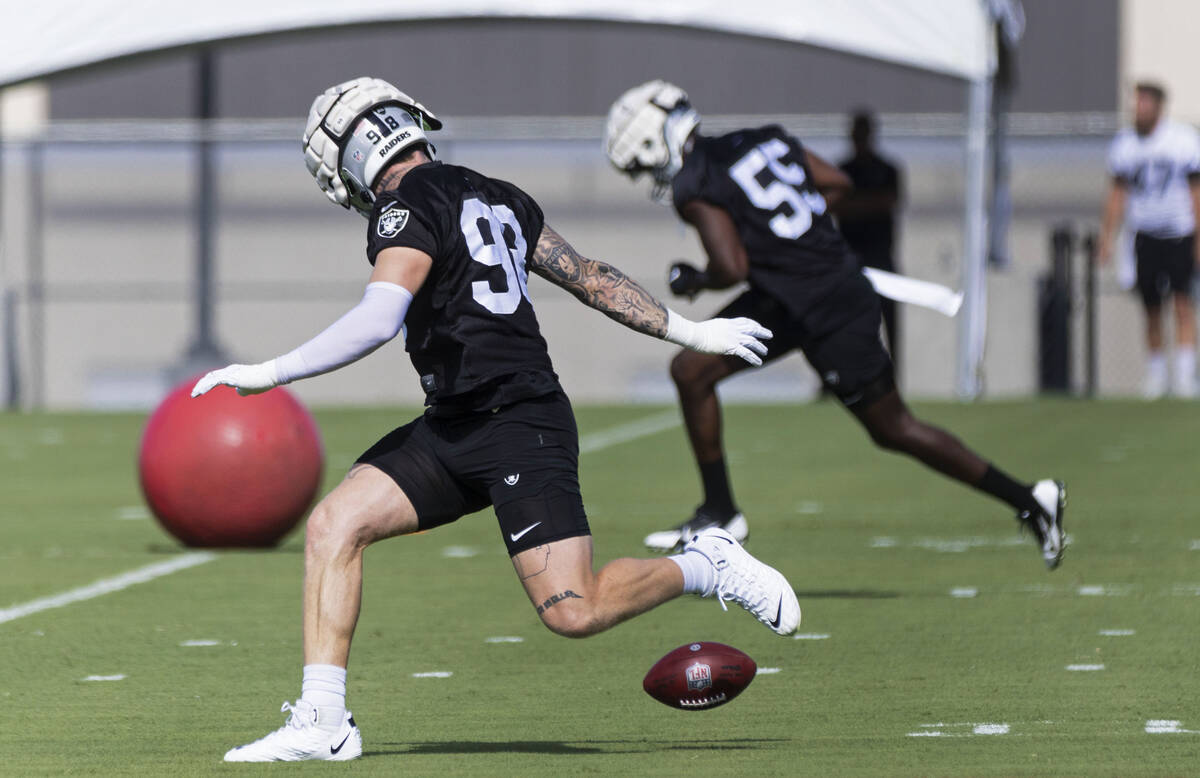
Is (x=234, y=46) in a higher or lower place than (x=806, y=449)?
higher

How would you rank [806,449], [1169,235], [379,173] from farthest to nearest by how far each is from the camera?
[1169,235], [806,449], [379,173]

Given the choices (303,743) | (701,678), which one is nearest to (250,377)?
(303,743)

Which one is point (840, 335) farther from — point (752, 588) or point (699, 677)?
point (699, 677)

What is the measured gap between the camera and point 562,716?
238 inches

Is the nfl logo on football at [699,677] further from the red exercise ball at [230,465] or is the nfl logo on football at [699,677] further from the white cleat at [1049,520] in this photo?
the red exercise ball at [230,465]

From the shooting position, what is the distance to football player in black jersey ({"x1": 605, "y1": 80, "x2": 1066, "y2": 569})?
28.3 feet

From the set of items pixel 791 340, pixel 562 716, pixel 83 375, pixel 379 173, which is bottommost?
pixel 83 375

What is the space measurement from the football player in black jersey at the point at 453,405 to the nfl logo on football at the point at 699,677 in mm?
216

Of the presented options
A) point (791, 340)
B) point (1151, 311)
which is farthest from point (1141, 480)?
point (1151, 311)

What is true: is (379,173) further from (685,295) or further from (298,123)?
(298,123)

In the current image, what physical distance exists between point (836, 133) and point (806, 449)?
7.32 m

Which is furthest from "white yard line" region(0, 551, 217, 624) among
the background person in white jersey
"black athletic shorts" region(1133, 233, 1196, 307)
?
"black athletic shorts" region(1133, 233, 1196, 307)

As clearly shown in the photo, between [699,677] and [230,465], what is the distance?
434cm

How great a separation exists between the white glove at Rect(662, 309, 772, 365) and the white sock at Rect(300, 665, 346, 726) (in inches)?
51.0
